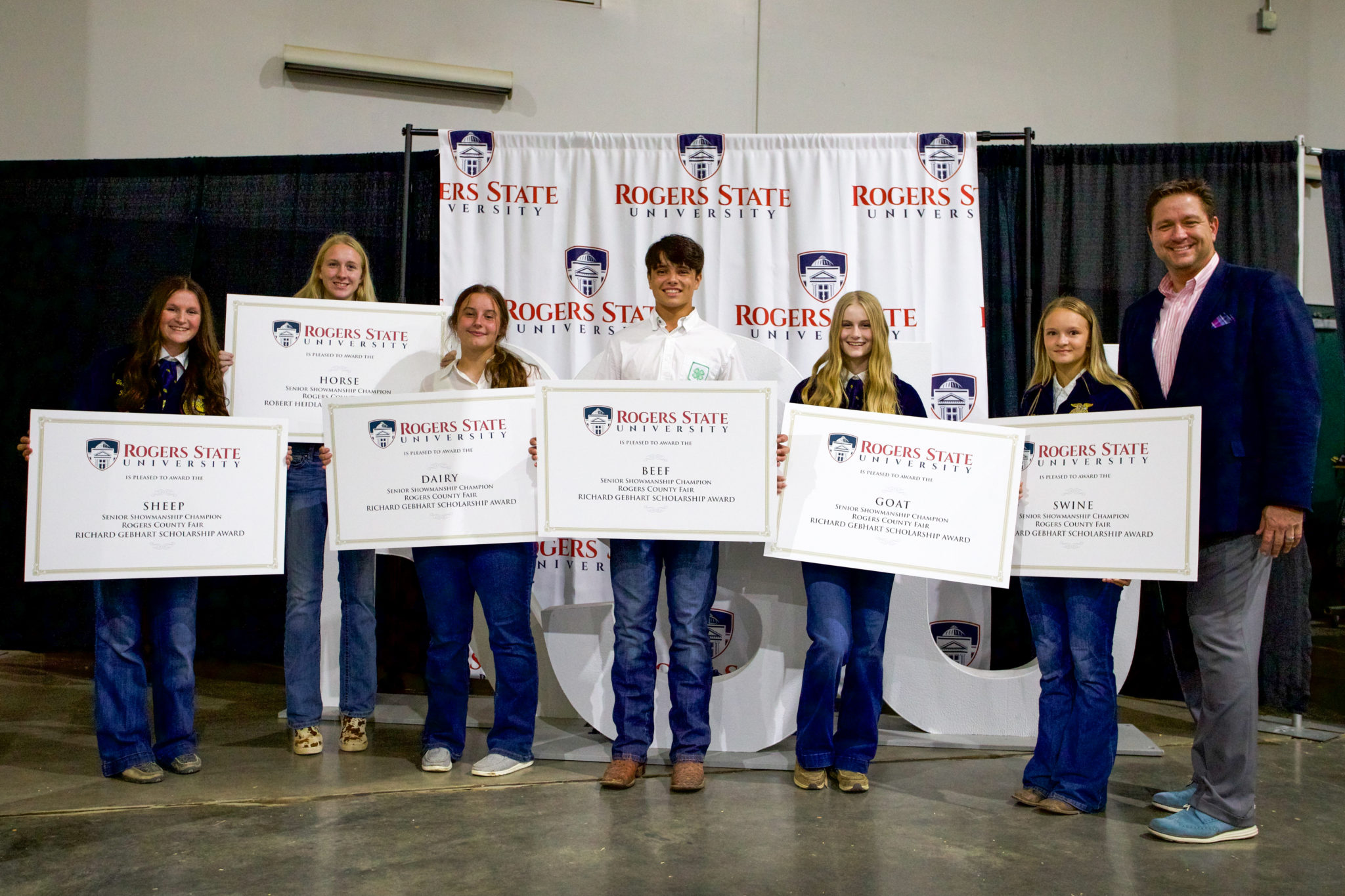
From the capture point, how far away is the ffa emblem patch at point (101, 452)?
2.79 m

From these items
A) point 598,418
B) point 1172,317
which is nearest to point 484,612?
point 598,418

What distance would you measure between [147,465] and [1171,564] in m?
2.75

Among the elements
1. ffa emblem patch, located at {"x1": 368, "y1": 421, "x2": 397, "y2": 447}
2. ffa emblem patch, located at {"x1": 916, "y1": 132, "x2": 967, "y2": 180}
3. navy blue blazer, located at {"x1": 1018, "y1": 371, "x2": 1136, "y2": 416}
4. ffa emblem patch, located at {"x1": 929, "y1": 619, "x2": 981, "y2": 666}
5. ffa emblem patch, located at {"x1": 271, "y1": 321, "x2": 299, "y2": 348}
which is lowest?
ffa emblem patch, located at {"x1": 929, "y1": 619, "x2": 981, "y2": 666}

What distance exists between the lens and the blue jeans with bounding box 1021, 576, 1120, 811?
8.62ft

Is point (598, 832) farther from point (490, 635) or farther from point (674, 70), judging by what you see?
point (674, 70)

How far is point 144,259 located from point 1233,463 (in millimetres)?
4366

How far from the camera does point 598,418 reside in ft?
9.16

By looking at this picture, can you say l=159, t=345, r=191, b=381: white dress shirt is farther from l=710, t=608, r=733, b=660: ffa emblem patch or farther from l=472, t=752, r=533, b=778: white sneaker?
l=710, t=608, r=733, b=660: ffa emblem patch

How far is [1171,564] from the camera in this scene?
2.50 m

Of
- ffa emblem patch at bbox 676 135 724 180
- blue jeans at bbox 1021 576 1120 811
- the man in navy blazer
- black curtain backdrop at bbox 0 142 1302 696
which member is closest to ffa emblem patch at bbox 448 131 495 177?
black curtain backdrop at bbox 0 142 1302 696

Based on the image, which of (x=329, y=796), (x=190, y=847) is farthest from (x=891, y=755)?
(x=190, y=847)

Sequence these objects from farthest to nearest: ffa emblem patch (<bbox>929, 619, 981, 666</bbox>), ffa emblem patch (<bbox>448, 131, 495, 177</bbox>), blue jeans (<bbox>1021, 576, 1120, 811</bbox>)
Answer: ffa emblem patch (<bbox>448, 131, 495, 177</bbox>), ffa emblem patch (<bbox>929, 619, 981, 666</bbox>), blue jeans (<bbox>1021, 576, 1120, 811</bbox>)

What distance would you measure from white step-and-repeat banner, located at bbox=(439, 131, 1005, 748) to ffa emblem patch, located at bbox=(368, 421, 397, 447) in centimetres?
123

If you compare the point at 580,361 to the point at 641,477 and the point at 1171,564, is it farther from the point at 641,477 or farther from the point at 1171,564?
the point at 1171,564
